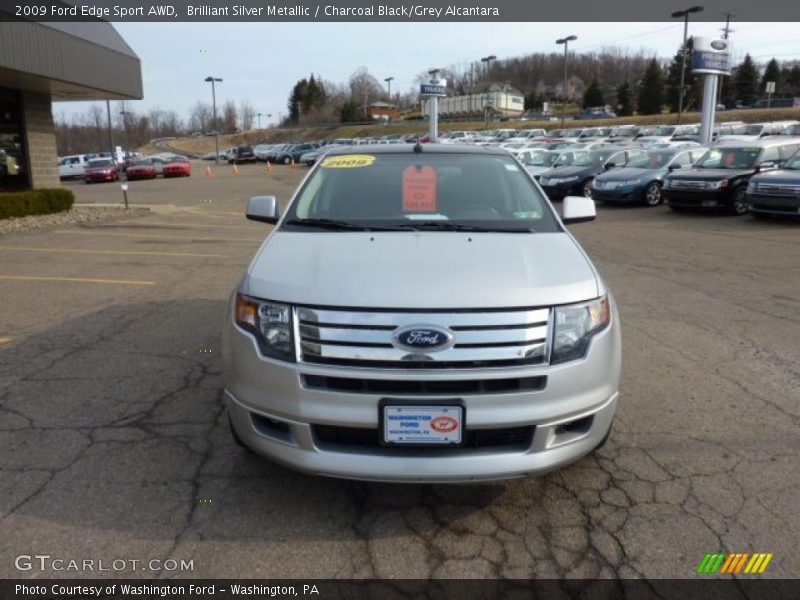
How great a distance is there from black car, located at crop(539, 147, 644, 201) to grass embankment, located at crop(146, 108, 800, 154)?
139 feet

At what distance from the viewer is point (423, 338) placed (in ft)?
8.87

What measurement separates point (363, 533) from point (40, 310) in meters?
5.61

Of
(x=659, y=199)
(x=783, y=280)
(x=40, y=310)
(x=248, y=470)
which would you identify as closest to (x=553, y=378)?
(x=248, y=470)

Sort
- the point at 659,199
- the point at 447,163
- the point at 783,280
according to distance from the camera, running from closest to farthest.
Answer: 1. the point at 447,163
2. the point at 783,280
3. the point at 659,199

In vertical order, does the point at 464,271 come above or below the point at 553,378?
above

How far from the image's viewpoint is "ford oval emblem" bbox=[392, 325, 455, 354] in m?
2.70

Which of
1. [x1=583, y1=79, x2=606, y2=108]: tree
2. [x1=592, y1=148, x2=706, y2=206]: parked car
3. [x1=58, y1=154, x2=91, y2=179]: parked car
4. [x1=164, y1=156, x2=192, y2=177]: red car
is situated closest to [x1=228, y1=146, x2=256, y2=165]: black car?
[x1=58, y1=154, x2=91, y2=179]: parked car

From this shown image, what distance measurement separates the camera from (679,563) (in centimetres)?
272

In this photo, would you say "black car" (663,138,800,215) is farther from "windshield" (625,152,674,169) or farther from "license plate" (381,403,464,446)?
"license plate" (381,403,464,446)

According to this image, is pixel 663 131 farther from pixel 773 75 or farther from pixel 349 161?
pixel 773 75

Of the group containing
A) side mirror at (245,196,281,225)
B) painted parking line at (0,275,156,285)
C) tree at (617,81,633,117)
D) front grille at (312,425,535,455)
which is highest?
tree at (617,81,633,117)

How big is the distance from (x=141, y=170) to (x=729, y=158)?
32.6m
